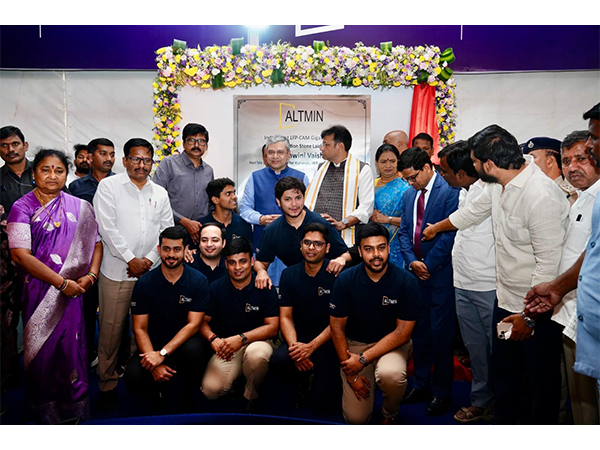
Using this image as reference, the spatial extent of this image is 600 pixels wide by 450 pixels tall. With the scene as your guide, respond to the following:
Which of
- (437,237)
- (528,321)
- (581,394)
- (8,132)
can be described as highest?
(8,132)

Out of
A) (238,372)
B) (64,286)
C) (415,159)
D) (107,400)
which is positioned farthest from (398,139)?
(107,400)

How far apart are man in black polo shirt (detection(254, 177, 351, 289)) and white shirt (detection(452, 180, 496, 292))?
2.16ft

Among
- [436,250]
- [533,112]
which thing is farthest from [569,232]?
[533,112]

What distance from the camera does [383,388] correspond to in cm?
247

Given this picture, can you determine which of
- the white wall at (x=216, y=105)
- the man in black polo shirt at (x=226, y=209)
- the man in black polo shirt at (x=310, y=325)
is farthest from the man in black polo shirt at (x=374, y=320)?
the white wall at (x=216, y=105)

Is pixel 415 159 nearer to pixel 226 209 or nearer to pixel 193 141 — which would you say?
pixel 226 209

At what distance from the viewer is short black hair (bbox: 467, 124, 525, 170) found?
219 cm

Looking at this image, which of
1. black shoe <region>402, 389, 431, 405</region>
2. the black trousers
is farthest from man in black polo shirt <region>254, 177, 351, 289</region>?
the black trousers

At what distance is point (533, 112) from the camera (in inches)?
198

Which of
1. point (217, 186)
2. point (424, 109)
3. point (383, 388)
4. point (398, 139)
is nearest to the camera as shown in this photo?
point (383, 388)

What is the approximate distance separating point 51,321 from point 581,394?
264 cm

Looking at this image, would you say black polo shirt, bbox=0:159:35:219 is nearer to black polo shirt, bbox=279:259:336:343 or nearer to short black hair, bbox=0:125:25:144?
short black hair, bbox=0:125:25:144
